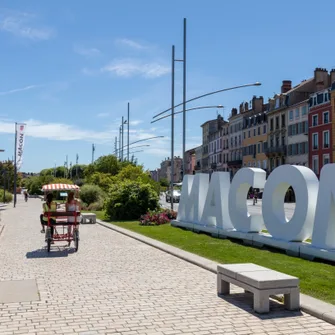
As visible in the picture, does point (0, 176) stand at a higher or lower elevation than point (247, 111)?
lower

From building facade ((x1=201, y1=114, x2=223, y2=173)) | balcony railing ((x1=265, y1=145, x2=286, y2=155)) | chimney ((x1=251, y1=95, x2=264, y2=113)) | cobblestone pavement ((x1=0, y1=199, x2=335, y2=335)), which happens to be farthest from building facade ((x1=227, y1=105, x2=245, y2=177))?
cobblestone pavement ((x1=0, y1=199, x2=335, y2=335))

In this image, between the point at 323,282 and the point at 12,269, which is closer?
the point at 323,282

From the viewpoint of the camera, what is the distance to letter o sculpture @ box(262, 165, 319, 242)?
12.9 m

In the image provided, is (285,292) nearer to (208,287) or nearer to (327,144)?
(208,287)

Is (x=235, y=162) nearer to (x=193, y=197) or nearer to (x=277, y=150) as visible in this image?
(x=277, y=150)

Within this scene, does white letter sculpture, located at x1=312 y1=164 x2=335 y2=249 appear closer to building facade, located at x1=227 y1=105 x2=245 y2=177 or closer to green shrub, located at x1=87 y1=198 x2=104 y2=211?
green shrub, located at x1=87 y1=198 x2=104 y2=211

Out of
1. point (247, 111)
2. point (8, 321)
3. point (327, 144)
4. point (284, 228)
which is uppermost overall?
point (247, 111)

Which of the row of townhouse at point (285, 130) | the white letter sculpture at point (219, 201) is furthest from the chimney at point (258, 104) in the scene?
the white letter sculpture at point (219, 201)

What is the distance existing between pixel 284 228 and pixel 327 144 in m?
45.3

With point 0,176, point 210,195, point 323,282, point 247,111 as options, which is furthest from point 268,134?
point 323,282

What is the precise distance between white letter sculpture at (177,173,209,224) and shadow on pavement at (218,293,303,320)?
11.6m

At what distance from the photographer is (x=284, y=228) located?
1368 centimetres

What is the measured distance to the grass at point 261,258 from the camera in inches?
340

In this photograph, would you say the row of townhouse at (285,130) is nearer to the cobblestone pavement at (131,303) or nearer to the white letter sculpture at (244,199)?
the white letter sculpture at (244,199)
